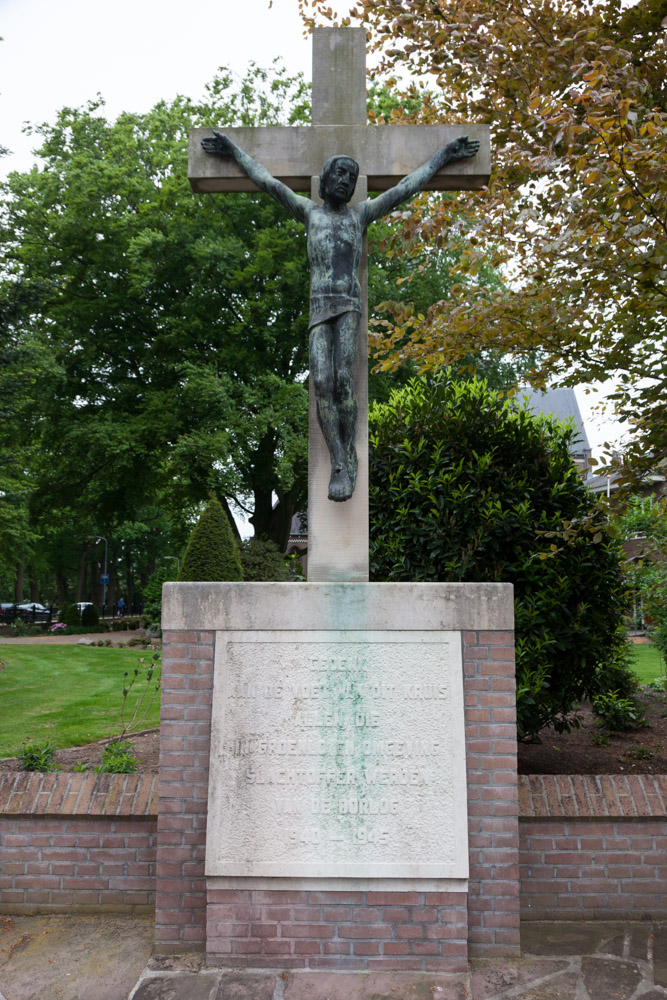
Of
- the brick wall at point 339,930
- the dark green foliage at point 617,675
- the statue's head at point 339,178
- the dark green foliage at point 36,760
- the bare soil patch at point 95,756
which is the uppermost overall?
the statue's head at point 339,178

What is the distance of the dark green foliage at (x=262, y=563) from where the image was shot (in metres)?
14.3

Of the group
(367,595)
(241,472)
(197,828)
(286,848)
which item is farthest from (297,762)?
(241,472)

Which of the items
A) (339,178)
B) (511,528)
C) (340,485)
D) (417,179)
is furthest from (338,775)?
(417,179)

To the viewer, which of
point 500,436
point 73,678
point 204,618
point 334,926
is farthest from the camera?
point 73,678

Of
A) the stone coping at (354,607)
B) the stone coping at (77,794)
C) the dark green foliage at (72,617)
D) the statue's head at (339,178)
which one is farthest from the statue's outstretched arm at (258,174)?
the dark green foliage at (72,617)

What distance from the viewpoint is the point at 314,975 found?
3.47 meters

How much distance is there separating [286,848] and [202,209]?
18644mm

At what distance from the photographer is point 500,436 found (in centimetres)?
557

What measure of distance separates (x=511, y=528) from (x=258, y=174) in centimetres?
284

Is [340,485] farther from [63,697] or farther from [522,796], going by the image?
[63,697]

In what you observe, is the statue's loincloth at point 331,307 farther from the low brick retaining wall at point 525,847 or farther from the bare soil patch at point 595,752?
the bare soil patch at point 595,752

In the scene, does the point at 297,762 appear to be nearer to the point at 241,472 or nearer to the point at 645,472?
the point at 645,472

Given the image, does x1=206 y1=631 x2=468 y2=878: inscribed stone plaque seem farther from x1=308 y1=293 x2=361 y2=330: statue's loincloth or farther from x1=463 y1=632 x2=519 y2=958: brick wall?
x1=308 y1=293 x2=361 y2=330: statue's loincloth

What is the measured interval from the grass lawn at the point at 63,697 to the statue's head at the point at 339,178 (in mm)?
5150
